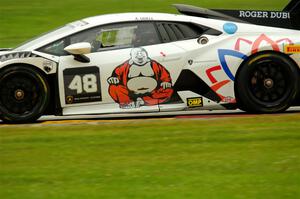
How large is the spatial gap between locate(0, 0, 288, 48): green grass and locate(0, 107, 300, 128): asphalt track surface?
868cm

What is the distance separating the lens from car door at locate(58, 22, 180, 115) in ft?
36.9

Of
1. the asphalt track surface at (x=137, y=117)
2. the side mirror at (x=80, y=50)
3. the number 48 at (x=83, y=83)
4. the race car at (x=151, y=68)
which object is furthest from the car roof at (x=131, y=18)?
the asphalt track surface at (x=137, y=117)

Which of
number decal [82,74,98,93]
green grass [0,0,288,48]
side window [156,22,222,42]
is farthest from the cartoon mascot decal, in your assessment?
green grass [0,0,288,48]

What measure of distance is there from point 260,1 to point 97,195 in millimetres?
20311

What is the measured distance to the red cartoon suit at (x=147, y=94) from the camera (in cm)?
1127

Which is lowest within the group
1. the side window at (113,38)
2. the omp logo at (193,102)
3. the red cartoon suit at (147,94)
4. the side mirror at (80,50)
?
the omp logo at (193,102)

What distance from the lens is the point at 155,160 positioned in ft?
27.9

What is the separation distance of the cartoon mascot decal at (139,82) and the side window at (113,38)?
21 cm

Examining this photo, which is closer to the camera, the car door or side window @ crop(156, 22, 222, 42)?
the car door

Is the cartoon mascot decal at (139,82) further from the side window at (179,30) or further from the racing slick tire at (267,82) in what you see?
the racing slick tire at (267,82)

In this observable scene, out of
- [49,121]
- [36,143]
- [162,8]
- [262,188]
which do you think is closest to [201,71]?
[49,121]

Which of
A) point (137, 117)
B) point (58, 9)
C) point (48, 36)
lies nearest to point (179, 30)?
point (137, 117)

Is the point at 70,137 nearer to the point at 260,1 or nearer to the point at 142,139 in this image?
the point at 142,139

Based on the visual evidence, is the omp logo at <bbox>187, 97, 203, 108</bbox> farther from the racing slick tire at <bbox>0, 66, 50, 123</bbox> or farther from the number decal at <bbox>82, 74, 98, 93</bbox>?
the racing slick tire at <bbox>0, 66, 50, 123</bbox>
